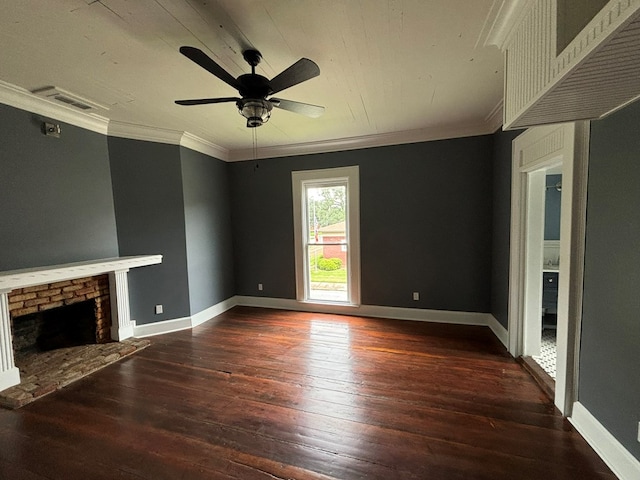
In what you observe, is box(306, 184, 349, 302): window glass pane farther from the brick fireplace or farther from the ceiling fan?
the brick fireplace

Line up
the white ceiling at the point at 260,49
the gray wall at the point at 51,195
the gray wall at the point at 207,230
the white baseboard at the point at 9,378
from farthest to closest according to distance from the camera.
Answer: the gray wall at the point at 207,230
the gray wall at the point at 51,195
the white baseboard at the point at 9,378
the white ceiling at the point at 260,49

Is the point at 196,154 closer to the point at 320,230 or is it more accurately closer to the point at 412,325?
the point at 320,230

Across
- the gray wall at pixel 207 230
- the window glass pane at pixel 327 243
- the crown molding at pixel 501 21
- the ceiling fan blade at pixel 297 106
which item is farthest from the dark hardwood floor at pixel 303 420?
the crown molding at pixel 501 21

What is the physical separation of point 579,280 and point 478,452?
1.31 m

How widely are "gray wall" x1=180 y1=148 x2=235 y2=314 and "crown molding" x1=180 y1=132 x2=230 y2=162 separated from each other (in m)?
0.08

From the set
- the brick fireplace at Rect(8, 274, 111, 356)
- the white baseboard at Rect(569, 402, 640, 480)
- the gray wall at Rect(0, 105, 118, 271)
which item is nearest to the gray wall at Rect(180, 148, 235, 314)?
the gray wall at Rect(0, 105, 118, 271)

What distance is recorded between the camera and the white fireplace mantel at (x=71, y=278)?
2332 millimetres

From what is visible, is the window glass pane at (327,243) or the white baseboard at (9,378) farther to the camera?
the window glass pane at (327,243)

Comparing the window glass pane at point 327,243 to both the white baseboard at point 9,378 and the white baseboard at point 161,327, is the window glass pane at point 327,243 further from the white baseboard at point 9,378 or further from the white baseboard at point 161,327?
the white baseboard at point 9,378

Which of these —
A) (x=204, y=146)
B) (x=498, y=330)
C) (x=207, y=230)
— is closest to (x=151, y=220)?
(x=207, y=230)

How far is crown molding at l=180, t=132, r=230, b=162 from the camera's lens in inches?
146

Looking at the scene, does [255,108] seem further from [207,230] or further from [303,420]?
[207,230]

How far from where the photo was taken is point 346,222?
14.0ft

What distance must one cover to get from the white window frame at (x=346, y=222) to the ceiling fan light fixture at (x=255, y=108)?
2.30 m
